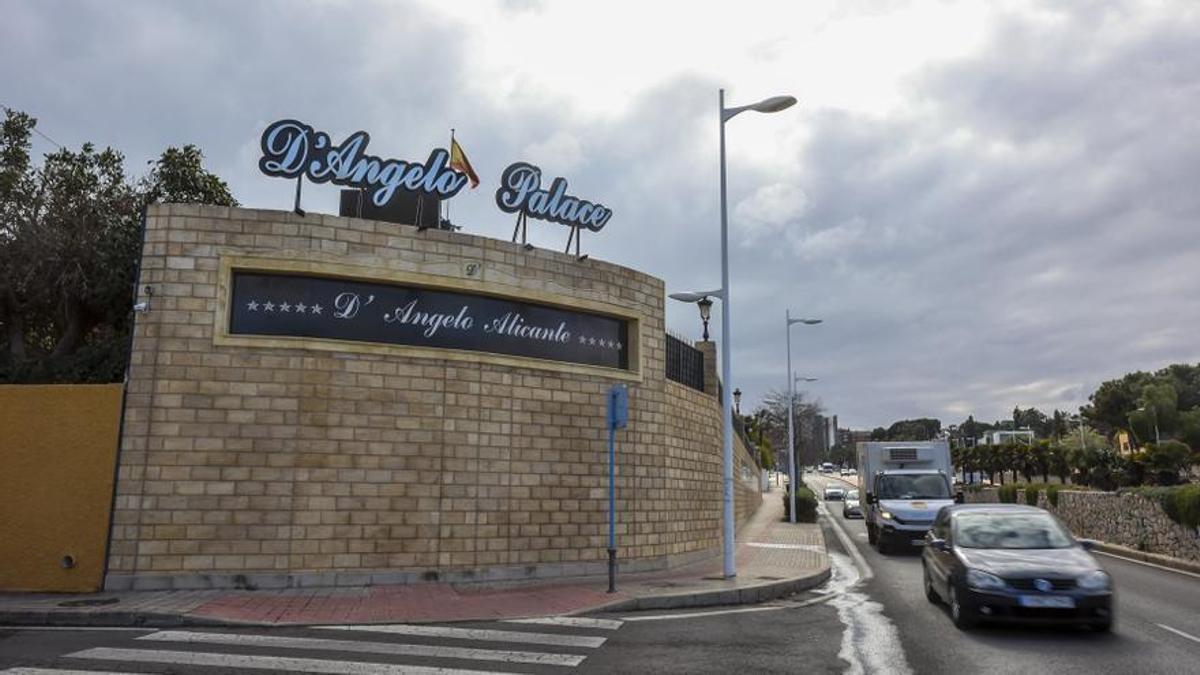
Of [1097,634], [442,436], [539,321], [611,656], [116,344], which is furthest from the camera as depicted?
[116,344]

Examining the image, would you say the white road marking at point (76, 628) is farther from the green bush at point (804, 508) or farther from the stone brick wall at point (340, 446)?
the green bush at point (804, 508)

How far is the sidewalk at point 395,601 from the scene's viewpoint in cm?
935

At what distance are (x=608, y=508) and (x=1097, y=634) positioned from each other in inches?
305

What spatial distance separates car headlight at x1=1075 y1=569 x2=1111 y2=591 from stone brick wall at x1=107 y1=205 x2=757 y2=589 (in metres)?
7.60

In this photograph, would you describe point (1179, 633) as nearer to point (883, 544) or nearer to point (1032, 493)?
point (883, 544)

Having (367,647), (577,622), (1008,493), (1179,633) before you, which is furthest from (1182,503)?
(1008,493)

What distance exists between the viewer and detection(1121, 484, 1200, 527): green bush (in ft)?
51.6

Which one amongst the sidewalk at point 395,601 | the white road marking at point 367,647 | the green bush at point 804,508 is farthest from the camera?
the green bush at point 804,508

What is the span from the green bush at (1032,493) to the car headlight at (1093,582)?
879 inches

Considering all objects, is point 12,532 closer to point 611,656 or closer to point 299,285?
point 299,285

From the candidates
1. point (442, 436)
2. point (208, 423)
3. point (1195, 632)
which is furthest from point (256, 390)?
point (1195, 632)

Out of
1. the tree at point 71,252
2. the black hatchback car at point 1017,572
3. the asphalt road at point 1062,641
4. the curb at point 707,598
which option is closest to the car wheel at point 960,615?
the black hatchback car at point 1017,572

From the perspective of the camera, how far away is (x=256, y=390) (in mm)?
11891

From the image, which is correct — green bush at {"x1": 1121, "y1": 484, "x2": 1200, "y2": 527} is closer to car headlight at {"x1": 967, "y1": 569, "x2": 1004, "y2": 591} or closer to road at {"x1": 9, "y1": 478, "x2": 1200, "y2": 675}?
road at {"x1": 9, "y1": 478, "x2": 1200, "y2": 675}
